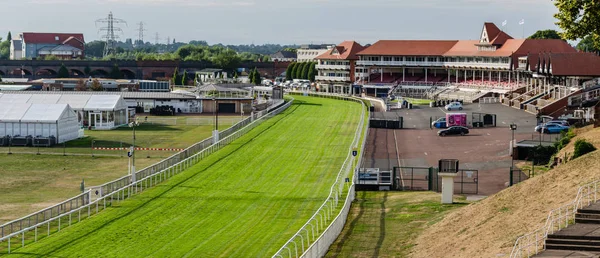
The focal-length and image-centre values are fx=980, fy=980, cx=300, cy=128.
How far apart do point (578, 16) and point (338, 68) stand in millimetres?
117116

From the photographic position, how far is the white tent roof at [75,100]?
9669cm

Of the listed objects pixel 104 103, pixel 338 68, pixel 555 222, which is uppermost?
pixel 338 68

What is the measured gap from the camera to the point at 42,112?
3250 inches

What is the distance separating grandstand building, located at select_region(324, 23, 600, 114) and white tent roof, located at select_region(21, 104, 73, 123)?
4474 centimetres

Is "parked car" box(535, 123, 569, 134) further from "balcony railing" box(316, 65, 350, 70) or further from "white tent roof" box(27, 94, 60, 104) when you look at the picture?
"balcony railing" box(316, 65, 350, 70)

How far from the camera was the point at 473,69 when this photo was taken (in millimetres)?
148625

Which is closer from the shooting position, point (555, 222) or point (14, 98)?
point (555, 222)

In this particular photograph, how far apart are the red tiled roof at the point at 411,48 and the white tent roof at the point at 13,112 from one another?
296 feet

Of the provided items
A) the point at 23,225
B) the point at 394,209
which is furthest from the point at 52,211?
the point at 394,209

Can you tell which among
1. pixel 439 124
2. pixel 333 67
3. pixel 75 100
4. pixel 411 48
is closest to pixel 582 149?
pixel 439 124

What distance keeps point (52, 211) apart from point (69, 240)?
5.84m

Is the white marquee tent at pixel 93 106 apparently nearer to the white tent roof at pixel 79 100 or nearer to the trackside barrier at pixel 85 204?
the white tent roof at pixel 79 100

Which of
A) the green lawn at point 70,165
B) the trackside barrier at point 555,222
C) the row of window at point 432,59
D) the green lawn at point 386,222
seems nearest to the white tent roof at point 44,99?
the green lawn at point 70,165

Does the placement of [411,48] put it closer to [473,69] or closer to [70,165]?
[473,69]
